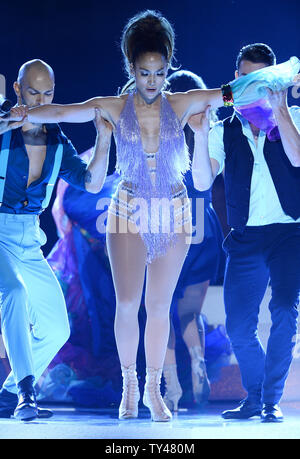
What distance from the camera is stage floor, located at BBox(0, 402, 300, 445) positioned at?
3.34 m

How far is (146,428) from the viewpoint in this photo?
3531 millimetres

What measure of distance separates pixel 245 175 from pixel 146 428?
1.53m

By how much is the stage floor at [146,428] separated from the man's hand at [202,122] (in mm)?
1483

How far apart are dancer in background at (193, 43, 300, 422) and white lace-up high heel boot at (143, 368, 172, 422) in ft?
1.35

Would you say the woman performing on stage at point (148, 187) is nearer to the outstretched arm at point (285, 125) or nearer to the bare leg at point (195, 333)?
the outstretched arm at point (285, 125)

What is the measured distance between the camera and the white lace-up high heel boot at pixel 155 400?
390 centimetres

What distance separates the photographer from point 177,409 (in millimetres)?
4688

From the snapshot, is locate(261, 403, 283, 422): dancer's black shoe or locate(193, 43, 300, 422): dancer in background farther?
locate(193, 43, 300, 422): dancer in background

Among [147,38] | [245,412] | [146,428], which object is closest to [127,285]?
[146,428]

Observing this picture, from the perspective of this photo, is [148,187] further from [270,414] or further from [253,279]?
[270,414]

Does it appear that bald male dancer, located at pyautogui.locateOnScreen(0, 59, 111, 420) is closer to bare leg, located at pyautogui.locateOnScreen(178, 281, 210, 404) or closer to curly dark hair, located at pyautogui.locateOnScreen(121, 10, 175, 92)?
curly dark hair, located at pyautogui.locateOnScreen(121, 10, 175, 92)

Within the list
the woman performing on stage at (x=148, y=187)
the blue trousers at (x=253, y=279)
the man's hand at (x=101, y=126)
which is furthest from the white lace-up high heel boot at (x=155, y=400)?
the man's hand at (x=101, y=126)

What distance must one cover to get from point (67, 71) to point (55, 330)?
2.15m

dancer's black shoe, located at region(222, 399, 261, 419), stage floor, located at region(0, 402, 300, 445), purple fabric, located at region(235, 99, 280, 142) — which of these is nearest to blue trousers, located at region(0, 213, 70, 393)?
stage floor, located at region(0, 402, 300, 445)
